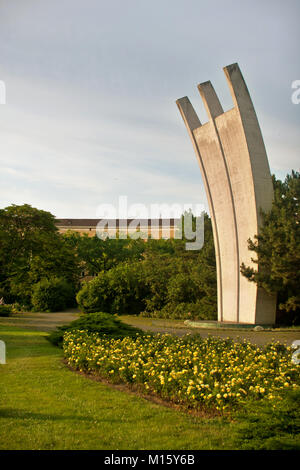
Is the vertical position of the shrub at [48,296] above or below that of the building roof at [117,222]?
below

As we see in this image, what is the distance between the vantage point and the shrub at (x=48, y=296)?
27.6 meters

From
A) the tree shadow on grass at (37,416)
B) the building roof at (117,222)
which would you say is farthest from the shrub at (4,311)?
the building roof at (117,222)

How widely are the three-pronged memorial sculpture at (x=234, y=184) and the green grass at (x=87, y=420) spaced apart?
33.1ft

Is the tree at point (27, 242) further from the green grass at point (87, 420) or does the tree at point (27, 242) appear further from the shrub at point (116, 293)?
the green grass at point (87, 420)

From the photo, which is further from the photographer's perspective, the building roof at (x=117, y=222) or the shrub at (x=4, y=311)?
the building roof at (x=117, y=222)

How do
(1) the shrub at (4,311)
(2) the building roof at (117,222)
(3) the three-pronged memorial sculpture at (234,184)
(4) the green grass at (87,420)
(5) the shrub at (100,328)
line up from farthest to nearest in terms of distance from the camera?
(2) the building roof at (117,222)
(1) the shrub at (4,311)
(3) the three-pronged memorial sculpture at (234,184)
(5) the shrub at (100,328)
(4) the green grass at (87,420)

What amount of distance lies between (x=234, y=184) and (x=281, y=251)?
2971 mm

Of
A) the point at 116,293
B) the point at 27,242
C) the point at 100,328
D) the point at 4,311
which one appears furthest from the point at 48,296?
the point at 100,328

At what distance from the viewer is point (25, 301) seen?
28.7 metres

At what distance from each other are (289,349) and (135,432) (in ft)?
14.9

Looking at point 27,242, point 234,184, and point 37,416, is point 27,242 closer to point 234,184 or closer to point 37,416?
point 234,184

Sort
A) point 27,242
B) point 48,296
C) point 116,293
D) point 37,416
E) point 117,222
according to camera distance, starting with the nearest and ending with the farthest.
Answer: point 37,416, point 27,242, point 116,293, point 48,296, point 117,222

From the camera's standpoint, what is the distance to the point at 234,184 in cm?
1630
